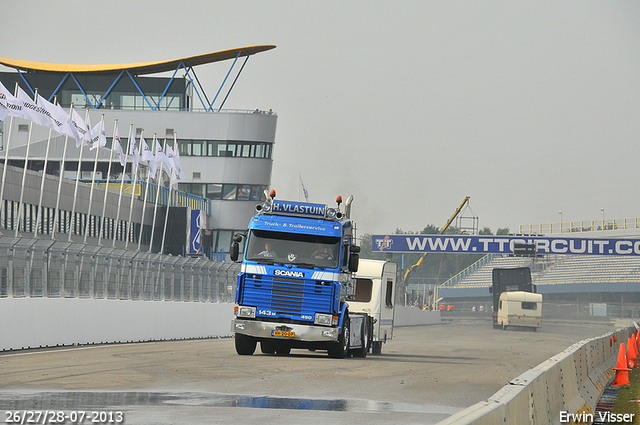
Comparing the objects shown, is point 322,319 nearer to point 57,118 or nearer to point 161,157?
point 57,118

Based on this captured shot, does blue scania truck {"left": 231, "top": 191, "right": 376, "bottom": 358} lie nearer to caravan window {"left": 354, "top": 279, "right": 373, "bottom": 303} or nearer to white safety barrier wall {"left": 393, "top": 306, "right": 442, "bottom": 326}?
caravan window {"left": 354, "top": 279, "right": 373, "bottom": 303}

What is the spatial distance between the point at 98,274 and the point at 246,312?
629 cm

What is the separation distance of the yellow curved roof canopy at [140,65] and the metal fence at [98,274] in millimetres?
48338

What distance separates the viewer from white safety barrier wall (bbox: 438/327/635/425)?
6090 millimetres

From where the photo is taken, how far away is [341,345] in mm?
21469

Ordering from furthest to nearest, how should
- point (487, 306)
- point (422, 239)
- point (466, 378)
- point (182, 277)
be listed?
point (487, 306) < point (422, 239) < point (182, 277) < point (466, 378)

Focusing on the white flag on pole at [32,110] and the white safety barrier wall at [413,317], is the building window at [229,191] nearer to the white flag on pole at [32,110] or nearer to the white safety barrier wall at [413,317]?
the white safety barrier wall at [413,317]

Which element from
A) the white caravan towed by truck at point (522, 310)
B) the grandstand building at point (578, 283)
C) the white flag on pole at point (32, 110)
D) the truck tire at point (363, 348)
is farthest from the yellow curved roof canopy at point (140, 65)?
the truck tire at point (363, 348)

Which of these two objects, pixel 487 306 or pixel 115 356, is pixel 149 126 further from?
pixel 115 356

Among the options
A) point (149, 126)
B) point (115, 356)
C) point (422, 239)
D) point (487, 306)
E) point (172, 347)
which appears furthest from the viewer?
point (487, 306)

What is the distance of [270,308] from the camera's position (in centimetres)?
2088

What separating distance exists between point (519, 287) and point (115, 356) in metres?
49.2

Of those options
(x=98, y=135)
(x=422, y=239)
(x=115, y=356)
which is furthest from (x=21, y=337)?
(x=422, y=239)

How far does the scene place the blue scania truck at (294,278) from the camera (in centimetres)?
2073
